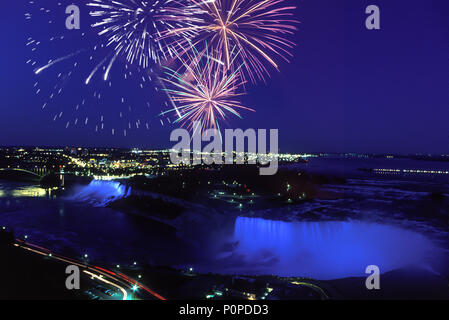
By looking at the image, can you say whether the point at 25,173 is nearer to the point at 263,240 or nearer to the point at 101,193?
the point at 101,193

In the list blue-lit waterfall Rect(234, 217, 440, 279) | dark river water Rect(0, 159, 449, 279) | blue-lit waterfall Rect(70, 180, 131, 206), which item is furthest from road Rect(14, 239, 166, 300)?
blue-lit waterfall Rect(70, 180, 131, 206)

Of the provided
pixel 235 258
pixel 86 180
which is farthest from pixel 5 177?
pixel 235 258

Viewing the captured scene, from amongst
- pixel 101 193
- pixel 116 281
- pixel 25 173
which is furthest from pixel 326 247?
pixel 25 173

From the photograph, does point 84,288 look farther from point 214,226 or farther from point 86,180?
point 86,180
